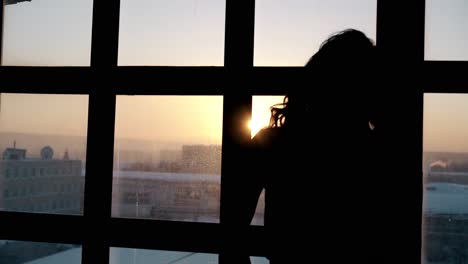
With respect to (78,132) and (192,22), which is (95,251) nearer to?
(78,132)

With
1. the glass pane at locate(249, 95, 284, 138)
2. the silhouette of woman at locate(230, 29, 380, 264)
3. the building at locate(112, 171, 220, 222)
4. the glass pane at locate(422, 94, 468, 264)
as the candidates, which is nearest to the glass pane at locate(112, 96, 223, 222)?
the building at locate(112, 171, 220, 222)

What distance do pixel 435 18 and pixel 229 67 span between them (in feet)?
2.54

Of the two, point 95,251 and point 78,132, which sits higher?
point 78,132

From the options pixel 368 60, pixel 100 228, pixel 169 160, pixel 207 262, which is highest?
pixel 368 60

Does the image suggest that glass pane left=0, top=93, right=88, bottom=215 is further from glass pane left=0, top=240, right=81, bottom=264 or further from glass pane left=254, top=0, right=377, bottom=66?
glass pane left=254, top=0, right=377, bottom=66

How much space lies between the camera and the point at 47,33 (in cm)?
191

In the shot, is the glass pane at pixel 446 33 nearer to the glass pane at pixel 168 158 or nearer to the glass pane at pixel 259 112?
the glass pane at pixel 259 112

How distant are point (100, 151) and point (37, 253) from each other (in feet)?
1.72

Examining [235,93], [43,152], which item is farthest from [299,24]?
[43,152]

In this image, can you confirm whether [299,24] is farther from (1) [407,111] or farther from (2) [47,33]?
(2) [47,33]

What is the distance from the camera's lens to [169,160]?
181 cm

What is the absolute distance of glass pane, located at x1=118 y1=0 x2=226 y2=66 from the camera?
177 centimetres

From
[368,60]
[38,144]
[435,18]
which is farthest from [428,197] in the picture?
[38,144]

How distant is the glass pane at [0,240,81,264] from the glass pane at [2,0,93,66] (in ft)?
2.47
